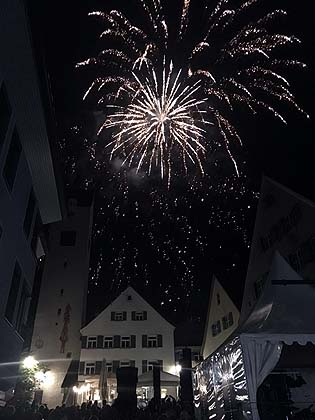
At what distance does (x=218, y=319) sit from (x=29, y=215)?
1951 cm

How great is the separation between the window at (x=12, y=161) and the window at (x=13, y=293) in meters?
3.28

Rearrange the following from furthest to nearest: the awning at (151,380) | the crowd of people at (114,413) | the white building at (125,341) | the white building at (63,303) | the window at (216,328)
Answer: the white building at (63,303), the white building at (125,341), the window at (216,328), the awning at (151,380), the crowd of people at (114,413)

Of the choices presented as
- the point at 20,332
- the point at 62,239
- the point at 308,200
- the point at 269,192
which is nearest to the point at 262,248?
the point at 269,192

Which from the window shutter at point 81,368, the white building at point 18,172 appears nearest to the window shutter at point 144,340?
the window shutter at point 81,368

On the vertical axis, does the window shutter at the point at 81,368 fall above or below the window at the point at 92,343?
below

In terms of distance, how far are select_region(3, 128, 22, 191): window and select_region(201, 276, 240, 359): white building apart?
19498mm

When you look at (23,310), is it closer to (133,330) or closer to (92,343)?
(92,343)

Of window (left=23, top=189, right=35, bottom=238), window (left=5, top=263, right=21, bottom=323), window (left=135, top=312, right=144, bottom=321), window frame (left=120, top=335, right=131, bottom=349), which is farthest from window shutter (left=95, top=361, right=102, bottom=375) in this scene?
window (left=23, top=189, right=35, bottom=238)

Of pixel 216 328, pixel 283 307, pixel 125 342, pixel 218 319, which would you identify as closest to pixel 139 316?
pixel 125 342

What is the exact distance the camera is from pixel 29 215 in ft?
51.5

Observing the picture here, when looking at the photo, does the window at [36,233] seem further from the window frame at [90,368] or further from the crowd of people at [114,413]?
the window frame at [90,368]

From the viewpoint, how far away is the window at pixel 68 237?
38.7m

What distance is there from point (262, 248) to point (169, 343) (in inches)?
588

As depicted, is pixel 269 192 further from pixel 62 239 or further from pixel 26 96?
pixel 62 239
